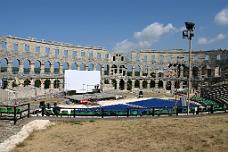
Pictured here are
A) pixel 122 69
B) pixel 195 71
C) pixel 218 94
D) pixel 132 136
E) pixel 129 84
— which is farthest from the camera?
pixel 129 84

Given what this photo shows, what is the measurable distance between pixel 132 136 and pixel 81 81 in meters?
56.3

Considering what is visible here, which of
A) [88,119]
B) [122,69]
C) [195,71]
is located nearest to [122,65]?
[122,69]

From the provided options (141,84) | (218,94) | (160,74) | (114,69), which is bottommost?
(218,94)

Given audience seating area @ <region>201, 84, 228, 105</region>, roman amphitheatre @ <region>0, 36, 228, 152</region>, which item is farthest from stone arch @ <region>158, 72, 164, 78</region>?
audience seating area @ <region>201, 84, 228, 105</region>

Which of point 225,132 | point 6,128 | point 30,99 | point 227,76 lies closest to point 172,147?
point 225,132

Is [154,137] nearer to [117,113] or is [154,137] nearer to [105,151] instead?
[105,151]

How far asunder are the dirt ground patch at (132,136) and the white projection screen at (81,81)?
46.1 m

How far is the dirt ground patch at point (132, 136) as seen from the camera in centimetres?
2277

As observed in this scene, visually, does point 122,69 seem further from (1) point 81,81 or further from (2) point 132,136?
(2) point 132,136

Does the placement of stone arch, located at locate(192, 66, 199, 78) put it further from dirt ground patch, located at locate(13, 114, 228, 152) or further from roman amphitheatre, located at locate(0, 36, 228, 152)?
dirt ground patch, located at locate(13, 114, 228, 152)

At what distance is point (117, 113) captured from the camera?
3806 cm

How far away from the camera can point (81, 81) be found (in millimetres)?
81562

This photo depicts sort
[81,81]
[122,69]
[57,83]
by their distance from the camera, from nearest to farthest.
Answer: [81,81] → [57,83] → [122,69]

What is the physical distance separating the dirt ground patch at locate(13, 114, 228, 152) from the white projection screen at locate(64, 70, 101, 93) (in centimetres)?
4610
